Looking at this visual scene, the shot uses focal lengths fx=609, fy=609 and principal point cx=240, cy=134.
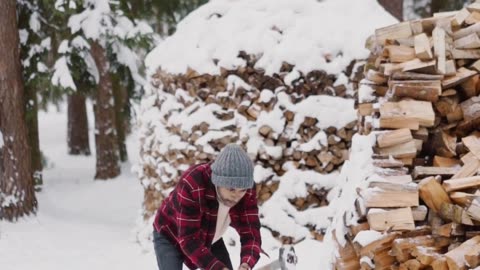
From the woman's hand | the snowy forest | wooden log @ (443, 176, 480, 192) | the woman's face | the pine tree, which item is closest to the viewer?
the woman's face

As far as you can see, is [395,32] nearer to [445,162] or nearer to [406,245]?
[445,162]

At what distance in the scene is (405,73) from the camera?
4.30 metres

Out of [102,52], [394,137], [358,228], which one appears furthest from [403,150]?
[102,52]

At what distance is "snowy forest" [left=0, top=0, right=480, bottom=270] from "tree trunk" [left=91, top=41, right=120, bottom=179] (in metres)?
0.03

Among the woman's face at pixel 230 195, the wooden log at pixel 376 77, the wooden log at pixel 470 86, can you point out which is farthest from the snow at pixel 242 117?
the woman's face at pixel 230 195

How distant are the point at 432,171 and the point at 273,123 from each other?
117 inches

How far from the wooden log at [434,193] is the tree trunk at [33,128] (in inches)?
310

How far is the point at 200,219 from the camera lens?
3361mm

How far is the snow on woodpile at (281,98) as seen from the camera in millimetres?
6805

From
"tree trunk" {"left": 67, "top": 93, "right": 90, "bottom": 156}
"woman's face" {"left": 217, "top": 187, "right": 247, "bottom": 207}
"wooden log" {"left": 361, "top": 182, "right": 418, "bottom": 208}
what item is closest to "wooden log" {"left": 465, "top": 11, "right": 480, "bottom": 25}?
"wooden log" {"left": 361, "top": 182, "right": 418, "bottom": 208}

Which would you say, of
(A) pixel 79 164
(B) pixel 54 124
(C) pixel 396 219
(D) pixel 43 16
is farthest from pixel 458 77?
(B) pixel 54 124

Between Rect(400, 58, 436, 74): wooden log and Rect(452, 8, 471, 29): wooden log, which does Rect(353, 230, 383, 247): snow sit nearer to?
Rect(400, 58, 436, 74): wooden log

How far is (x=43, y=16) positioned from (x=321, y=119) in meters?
5.55

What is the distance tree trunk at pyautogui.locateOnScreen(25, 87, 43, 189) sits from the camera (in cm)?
1036
